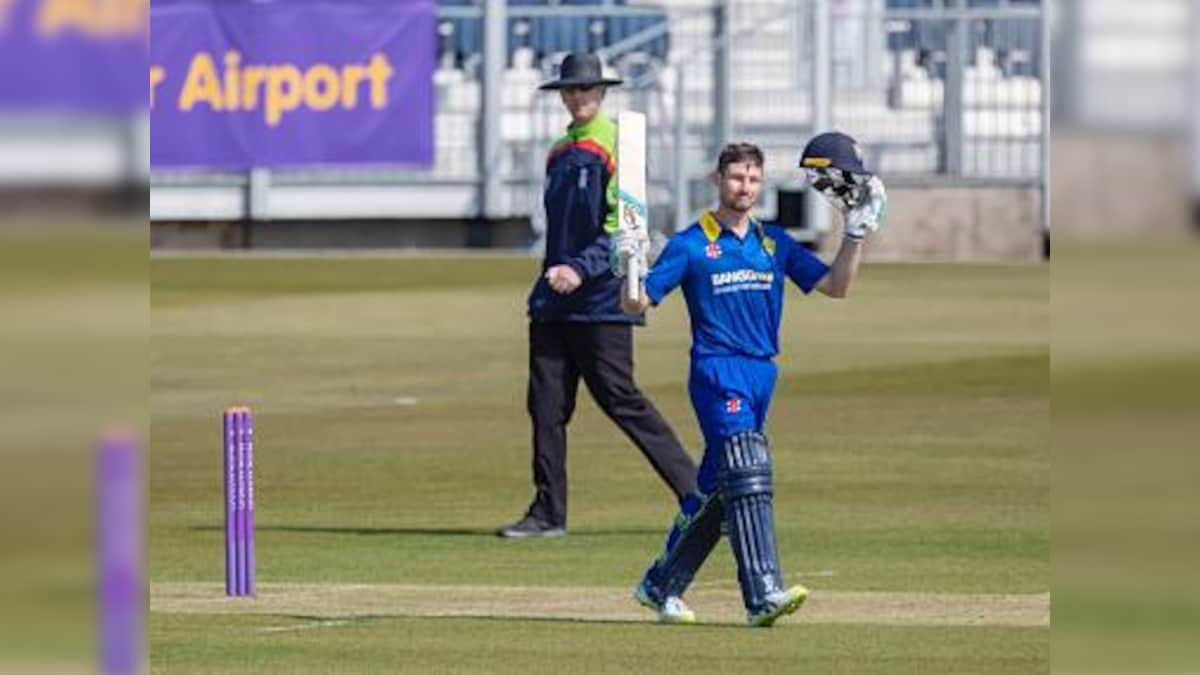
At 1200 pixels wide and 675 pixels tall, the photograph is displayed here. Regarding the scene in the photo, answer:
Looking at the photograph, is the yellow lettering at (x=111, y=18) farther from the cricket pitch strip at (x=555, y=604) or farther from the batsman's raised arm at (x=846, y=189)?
the cricket pitch strip at (x=555, y=604)

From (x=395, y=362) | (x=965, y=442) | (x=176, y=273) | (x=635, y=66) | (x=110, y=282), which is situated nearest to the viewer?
(x=110, y=282)

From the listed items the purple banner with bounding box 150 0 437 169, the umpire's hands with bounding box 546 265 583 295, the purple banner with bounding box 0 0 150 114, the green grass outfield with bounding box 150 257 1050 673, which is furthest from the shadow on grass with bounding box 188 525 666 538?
the purple banner with bounding box 150 0 437 169

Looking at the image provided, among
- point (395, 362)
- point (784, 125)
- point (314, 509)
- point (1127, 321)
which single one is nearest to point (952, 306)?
point (395, 362)

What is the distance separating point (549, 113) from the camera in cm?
4481

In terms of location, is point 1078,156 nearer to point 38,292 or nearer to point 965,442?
point 38,292

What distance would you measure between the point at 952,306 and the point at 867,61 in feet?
36.0

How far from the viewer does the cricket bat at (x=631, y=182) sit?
38.2 feet

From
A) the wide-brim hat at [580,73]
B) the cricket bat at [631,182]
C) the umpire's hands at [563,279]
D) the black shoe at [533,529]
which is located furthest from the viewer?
the black shoe at [533,529]

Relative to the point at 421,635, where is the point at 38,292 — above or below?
above

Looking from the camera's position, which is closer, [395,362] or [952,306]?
[395,362]

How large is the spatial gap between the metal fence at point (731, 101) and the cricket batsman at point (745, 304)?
31.0 meters

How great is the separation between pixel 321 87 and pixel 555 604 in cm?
3274

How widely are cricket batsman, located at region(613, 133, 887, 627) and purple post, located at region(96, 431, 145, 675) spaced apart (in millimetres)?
7544

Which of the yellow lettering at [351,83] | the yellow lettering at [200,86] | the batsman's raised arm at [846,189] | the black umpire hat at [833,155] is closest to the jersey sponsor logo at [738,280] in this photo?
the batsman's raised arm at [846,189]
